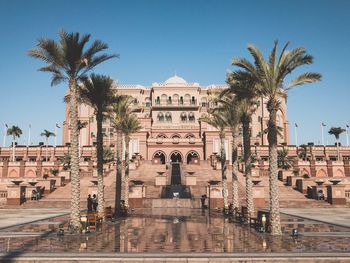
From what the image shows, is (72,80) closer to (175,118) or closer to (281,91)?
(281,91)

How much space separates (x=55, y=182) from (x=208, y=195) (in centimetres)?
1887

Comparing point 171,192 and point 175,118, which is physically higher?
point 175,118

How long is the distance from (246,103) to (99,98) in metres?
9.63

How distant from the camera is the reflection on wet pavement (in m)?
12.0

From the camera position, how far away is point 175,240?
45.0ft

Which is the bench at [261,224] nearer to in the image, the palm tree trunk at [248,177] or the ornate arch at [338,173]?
the palm tree trunk at [248,177]

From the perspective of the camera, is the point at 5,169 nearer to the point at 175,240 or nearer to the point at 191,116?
the point at 191,116

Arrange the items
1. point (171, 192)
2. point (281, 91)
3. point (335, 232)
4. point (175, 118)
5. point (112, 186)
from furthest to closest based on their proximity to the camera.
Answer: point (175, 118) < point (112, 186) < point (171, 192) < point (281, 91) < point (335, 232)

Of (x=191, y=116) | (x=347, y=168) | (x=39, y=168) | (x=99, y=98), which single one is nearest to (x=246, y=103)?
(x=99, y=98)

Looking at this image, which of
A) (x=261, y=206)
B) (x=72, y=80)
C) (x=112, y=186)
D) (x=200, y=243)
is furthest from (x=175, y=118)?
(x=200, y=243)

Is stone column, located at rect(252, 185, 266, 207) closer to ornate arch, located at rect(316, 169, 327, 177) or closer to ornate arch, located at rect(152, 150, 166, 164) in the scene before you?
ornate arch, located at rect(316, 169, 327, 177)

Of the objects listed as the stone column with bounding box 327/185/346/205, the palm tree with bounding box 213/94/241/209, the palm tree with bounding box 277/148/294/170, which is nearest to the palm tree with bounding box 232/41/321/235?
the palm tree with bounding box 213/94/241/209

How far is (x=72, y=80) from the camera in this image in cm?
1873

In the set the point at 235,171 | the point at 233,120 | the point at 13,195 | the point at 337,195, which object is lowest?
the point at 337,195
